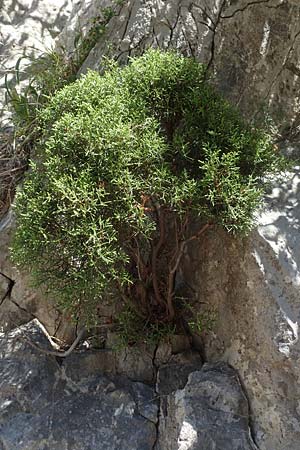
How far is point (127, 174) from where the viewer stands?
2541 millimetres

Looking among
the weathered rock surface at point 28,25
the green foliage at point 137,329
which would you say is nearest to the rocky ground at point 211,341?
the green foliage at point 137,329

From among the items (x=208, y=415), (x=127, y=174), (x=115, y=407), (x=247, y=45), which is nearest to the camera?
(x=127, y=174)

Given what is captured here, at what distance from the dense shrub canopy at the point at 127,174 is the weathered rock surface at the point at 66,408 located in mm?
486

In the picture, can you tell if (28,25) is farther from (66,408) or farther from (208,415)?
(208,415)

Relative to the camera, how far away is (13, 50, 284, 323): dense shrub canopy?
100 inches

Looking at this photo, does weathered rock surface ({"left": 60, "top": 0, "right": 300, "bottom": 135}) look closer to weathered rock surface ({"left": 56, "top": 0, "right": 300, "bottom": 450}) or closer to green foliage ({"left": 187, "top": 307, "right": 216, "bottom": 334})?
weathered rock surface ({"left": 56, "top": 0, "right": 300, "bottom": 450})

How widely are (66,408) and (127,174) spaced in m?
1.37

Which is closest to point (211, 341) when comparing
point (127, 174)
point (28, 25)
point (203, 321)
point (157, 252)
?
point (203, 321)

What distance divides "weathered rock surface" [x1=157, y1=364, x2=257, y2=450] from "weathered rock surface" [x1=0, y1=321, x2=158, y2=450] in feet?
0.46

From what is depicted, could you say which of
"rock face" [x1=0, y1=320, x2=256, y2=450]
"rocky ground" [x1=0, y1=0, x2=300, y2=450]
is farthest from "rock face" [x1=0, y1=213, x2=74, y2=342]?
"rock face" [x1=0, y1=320, x2=256, y2=450]

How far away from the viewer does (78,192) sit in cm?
252

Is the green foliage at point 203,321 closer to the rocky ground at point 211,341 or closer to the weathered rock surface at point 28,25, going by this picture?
the rocky ground at point 211,341

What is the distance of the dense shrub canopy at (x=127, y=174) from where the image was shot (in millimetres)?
2543

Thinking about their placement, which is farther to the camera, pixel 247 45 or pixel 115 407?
pixel 247 45
